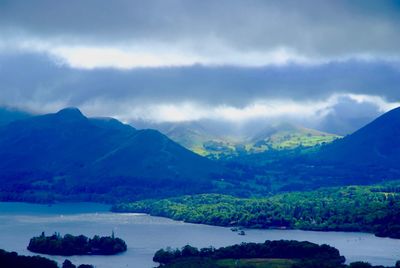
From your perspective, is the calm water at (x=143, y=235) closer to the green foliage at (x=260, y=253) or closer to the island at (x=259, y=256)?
the green foliage at (x=260, y=253)

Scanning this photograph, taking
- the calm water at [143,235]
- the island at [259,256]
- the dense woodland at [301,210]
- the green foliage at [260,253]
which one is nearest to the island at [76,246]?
the calm water at [143,235]

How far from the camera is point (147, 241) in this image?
98500 mm

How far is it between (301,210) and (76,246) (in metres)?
53.1

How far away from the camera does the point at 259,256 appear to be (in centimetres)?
8275

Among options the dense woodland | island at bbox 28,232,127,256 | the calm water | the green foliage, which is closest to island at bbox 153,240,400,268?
the green foliage

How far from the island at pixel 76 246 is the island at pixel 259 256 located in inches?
312

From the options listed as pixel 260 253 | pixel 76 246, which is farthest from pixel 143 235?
pixel 260 253

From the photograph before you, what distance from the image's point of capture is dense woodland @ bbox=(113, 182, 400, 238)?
386ft

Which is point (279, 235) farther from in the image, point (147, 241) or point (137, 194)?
point (137, 194)

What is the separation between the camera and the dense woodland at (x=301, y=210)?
117688 mm

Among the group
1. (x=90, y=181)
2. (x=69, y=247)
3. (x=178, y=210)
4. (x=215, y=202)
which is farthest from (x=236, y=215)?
(x=90, y=181)

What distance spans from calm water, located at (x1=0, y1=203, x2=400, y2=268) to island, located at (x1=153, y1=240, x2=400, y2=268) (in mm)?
2897

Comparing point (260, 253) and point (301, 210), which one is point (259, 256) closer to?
point (260, 253)

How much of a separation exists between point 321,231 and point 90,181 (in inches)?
3534
